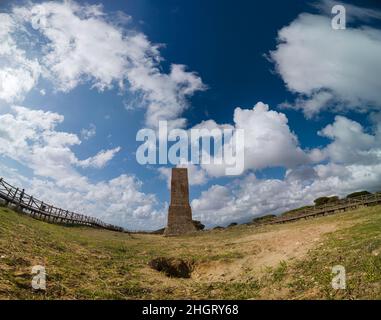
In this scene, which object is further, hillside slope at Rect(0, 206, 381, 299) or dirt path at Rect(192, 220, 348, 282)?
dirt path at Rect(192, 220, 348, 282)

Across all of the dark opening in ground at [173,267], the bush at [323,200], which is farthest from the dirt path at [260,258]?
the bush at [323,200]

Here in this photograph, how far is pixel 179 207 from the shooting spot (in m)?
52.0

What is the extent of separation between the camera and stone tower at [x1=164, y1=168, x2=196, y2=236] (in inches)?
1984

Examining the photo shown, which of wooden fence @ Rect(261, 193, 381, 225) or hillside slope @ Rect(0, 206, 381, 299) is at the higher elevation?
wooden fence @ Rect(261, 193, 381, 225)

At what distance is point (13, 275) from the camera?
32.2 ft

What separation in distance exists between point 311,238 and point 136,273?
8496 millimetres

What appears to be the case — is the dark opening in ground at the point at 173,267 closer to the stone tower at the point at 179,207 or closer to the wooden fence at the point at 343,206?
the wooden fence at the point at 343,206

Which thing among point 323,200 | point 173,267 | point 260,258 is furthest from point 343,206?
point 323,200

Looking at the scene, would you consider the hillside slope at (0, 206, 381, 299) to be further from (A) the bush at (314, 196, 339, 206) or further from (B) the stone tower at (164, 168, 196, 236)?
(A) the bush at (314, 196, 339, 206)

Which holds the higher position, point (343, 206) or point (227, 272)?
point (343, 206)

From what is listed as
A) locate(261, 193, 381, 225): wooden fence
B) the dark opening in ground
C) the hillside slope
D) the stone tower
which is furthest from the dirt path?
the stone tower

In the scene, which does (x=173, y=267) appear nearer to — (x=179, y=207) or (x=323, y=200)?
(x=179, y=207)

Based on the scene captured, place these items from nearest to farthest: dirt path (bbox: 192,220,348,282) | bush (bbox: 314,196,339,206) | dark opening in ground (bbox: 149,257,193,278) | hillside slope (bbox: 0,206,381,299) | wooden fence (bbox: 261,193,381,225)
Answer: hillside slope (bbox: 0,206,381,299) → dirt path (bbox: 192,220,348,282) → dark opening in ground (bbox: 149,257,193,278) → wooden fence (bbox: 261,193,381,225) → bush (bbox: 314,196,339,206)
